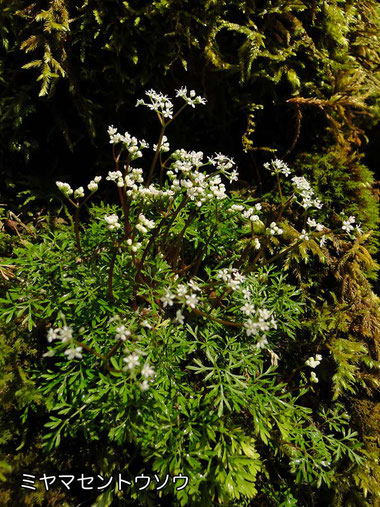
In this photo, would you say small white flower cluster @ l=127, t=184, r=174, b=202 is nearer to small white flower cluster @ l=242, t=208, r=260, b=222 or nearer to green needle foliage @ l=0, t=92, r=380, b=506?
green needle foliage @ l=0, t=92, r=380, b=506

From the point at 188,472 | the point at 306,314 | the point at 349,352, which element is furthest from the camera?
the point at 306,314

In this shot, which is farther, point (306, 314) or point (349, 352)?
point (306, 314)

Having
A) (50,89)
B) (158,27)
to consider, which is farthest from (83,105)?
(158,27)

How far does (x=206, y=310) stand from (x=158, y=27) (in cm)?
152

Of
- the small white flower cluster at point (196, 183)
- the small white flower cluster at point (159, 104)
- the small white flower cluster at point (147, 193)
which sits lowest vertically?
the small white flower cluster at point (147, 193)

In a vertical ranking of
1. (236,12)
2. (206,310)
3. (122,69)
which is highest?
(236,12)

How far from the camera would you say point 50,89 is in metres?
1.91

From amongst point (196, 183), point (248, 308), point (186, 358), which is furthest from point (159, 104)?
point (186, 358)

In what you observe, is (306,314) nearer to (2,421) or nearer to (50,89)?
(2,421)

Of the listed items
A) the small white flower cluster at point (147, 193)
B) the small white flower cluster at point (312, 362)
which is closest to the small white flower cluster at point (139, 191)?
the small white flower cluster at point (147, 193)

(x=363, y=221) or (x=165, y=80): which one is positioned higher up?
(x=165, y=80)

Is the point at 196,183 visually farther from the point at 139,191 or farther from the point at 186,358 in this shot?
the point at 186,358

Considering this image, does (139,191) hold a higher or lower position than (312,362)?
higher

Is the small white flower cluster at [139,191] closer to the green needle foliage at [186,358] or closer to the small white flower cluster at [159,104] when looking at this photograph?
the green needle foliage at [186,358]
